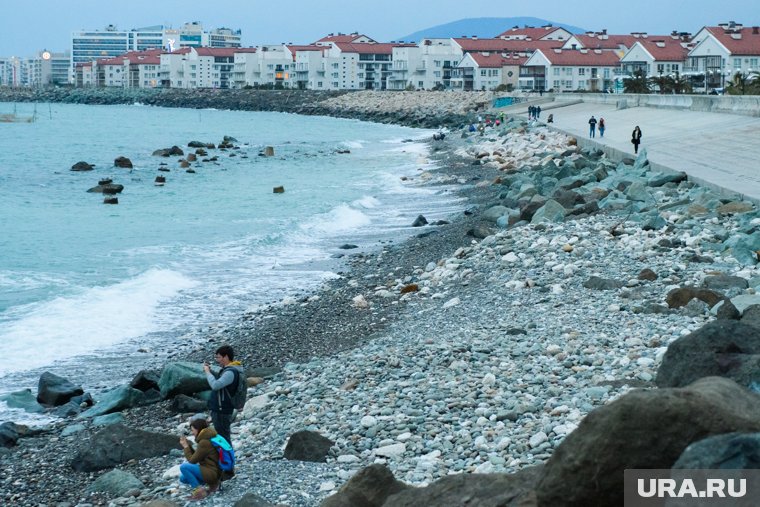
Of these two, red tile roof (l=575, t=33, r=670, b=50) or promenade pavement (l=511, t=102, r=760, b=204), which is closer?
promenade pavement (l=511, t=102, r=760, b=204)

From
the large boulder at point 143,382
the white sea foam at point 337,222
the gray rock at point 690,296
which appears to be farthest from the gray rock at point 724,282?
the white sea foam at point 337,222

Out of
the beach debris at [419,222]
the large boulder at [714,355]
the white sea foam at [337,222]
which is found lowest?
the white sea foam at [337,222]

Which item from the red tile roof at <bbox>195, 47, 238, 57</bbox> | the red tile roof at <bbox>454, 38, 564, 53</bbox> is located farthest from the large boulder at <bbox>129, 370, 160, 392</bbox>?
the red tile roof at <bbox>195, 47, 238, 57</bbox>

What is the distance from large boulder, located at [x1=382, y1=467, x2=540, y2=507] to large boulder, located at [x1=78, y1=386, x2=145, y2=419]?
269 inches

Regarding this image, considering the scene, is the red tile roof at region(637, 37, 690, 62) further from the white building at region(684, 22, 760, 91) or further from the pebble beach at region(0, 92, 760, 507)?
the pebble beach at region(0, 92, 760, 507)

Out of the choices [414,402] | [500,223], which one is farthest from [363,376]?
[500,223]

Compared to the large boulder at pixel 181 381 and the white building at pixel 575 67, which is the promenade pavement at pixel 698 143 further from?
the white building at pixel 575 67

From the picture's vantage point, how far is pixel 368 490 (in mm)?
5879

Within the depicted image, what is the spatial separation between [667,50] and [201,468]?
101 metres

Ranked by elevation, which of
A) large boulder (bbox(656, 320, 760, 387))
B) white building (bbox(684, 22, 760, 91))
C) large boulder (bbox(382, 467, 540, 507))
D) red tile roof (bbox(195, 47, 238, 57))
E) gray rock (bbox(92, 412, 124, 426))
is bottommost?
gray rock (bbox(92, 412, 124, 426))

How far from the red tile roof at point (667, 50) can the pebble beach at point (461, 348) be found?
83782 millimetres

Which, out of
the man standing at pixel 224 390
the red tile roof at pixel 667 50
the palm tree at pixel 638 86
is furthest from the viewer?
the red tile roof at pixel 667 50

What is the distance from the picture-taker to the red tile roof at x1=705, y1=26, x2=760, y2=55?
273ft

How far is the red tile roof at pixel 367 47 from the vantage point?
511 feet
